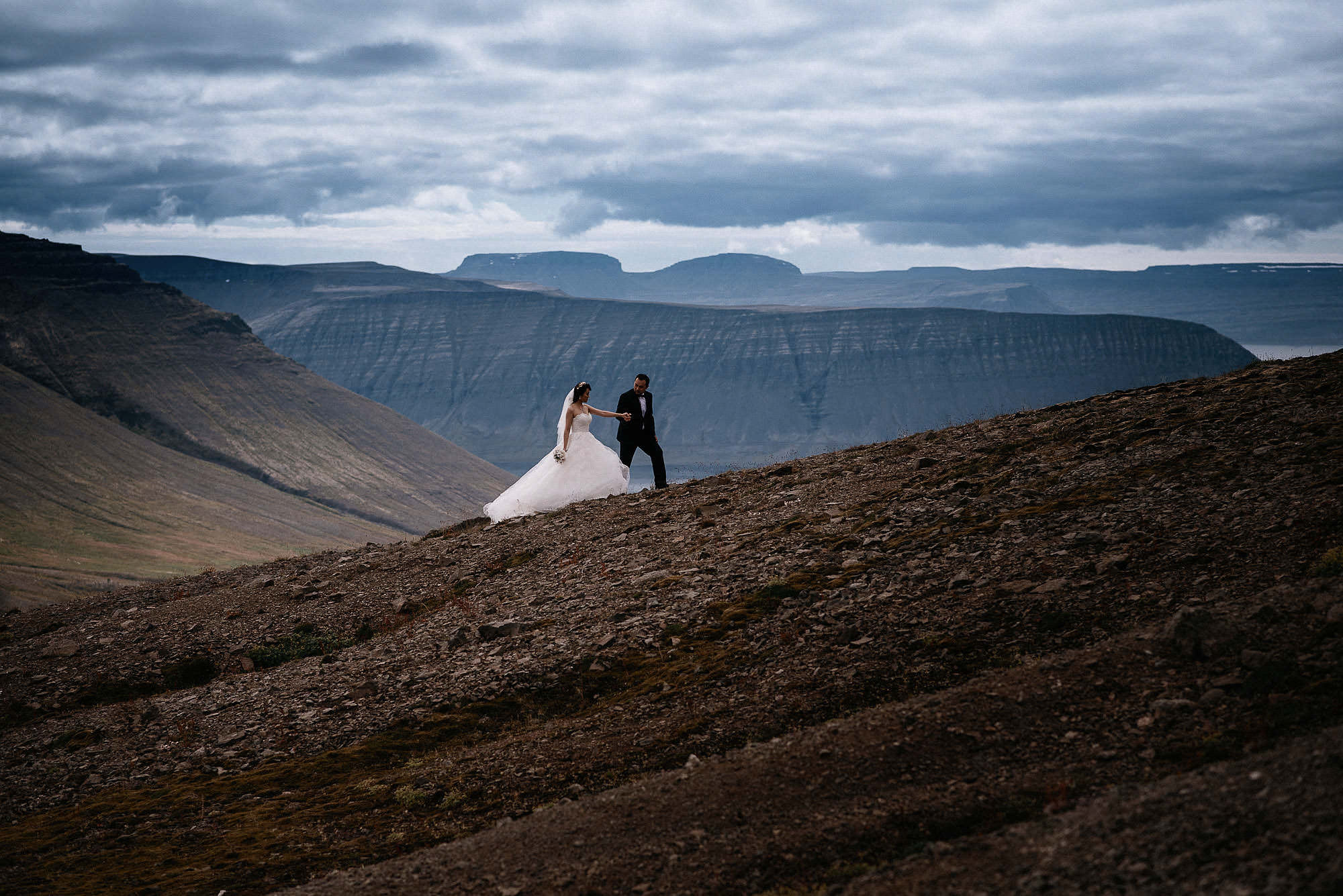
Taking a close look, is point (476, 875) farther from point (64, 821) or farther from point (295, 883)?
point (64, 821)

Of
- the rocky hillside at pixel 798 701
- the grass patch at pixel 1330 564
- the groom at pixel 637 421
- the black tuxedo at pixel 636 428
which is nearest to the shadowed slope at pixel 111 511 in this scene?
the black tuxedo at pixel 636 428

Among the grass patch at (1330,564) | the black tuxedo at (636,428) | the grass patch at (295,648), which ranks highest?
the black tuxedo at (636,428)

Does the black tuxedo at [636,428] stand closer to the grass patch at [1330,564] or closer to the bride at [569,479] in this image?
the bride at [569,479]

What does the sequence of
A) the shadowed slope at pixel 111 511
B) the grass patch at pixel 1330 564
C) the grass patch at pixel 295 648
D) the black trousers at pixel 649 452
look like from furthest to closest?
the shadowed slope at pixel 111 511 < the black trousers at pixel 649 452 < the grass patch at pixel 295 648 < the grass patch at pixel 1330 564

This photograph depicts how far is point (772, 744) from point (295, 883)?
5090 mm

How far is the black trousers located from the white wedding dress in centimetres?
81

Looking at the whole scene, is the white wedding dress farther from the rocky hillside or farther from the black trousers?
the rocky hillside

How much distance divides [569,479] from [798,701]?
14843 millimetres

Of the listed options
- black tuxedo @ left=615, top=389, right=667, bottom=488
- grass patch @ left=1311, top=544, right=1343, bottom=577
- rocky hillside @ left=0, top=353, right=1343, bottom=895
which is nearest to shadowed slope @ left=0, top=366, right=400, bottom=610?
black tuxedo @ left=615, top=389, right=667, bottom=488

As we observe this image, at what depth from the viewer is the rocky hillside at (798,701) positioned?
9.39 meters

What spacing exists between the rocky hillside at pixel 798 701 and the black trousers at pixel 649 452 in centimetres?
284

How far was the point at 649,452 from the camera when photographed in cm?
2495

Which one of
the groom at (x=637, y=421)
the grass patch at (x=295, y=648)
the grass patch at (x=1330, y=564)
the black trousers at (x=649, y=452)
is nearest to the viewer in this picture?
the grass patch at (x=1330, y=564)

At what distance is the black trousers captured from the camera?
24.5 metres
